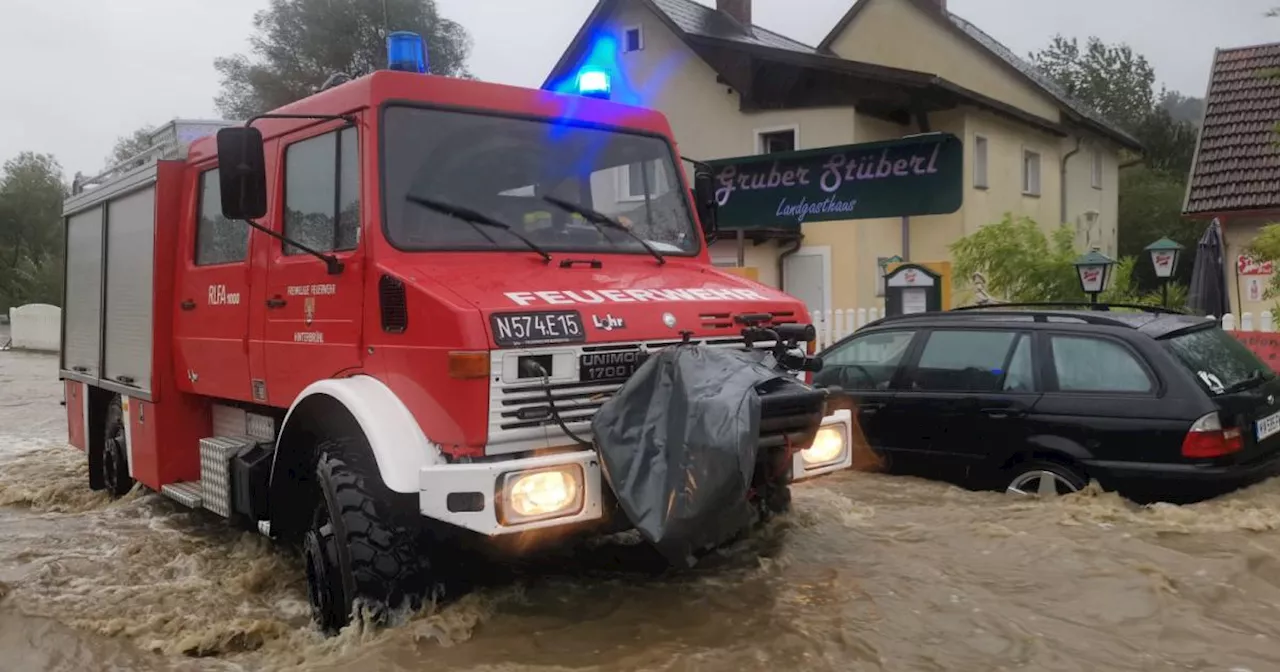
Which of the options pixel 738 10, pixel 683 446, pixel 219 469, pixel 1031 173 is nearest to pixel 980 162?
pixel 1031 173

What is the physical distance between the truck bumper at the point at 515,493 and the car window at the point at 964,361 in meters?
3.50

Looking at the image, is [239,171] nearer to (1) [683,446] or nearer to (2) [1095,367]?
(1) [683,446]

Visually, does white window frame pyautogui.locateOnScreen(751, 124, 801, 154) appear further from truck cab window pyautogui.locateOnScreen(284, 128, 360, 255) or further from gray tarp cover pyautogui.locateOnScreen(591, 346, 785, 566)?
gray tarp cover pyautogui.locateOnScreen(591, 346, 785, 566)

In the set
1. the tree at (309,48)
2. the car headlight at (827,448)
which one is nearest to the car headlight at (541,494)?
the car headlight at (827,448)

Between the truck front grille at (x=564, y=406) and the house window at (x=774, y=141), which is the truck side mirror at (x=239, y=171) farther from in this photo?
the house window at (x=774, y=141)

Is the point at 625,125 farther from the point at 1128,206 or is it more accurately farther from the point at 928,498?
the point at 1128,206

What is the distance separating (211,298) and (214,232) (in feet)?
1.31

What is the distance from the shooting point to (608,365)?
414cm

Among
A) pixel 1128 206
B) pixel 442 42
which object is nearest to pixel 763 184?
pixel 1128 206

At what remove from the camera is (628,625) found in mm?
4270

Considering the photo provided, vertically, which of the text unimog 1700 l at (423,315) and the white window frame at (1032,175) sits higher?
the white window frame at (1032,175)

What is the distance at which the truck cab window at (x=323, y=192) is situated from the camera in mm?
4613

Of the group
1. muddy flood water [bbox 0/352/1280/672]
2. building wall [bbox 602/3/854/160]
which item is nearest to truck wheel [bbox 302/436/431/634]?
muddy flood water [bbox 0/352/1280/672]

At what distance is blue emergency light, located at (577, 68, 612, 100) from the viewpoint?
5.66m
